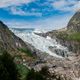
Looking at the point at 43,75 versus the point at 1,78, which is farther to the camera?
the point at 43,75

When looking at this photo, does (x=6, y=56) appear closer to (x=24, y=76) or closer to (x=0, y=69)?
(x=0, y=69)

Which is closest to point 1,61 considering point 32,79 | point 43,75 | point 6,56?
point 6,56

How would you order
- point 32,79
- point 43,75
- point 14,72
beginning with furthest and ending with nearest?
point 43,75, point 32,79, point 14,72

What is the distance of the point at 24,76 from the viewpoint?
186000mm

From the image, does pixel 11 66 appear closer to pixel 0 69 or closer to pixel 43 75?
pixel 0 69

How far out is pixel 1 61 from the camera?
521 feet

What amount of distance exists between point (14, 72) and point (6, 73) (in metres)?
8.94

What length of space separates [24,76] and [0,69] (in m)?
33.3

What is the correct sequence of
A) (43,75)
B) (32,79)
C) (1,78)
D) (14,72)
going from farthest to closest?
1. (43,75)
2. (32,79)
3. (14,72)
4. (1,78)

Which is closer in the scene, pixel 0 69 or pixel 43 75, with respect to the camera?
pixel 0 69

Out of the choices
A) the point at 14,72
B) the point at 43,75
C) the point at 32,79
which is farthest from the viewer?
the point at 43,75

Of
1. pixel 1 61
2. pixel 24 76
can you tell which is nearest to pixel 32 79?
pixel 24 76

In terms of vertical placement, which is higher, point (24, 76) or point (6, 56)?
point (6, 56)

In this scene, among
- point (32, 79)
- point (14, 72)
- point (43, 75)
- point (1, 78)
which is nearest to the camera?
point (1, 78)
